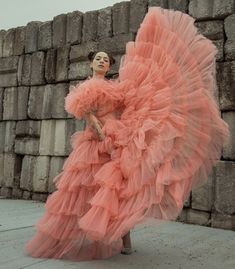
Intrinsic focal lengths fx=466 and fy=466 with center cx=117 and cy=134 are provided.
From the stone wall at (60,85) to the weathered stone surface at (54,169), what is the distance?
0.05ft

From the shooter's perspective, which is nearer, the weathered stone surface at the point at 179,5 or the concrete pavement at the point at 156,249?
the concrete pavement at the point at 156,249

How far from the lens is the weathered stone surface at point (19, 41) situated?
24.4 ft

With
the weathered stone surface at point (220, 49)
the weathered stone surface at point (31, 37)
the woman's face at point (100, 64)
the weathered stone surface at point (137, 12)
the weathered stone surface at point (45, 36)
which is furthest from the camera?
the weathered stone surface at point (31, 37)

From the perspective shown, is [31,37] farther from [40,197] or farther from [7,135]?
[40,197]

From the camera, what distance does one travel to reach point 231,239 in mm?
4473

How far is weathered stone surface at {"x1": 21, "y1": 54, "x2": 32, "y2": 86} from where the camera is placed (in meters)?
7.27

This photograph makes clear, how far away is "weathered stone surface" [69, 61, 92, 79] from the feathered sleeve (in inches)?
116

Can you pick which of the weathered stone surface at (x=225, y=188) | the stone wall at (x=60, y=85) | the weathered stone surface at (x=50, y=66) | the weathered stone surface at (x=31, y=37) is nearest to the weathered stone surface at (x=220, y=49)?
the stone wall at (x=60, y=85)

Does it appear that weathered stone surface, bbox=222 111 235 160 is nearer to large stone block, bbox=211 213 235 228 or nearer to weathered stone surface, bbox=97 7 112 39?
large stone block, bbox=211 213 235 228

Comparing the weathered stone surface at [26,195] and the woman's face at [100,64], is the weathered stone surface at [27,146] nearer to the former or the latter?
the weathered stone surface at [26,195]

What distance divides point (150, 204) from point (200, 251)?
45.2 inches

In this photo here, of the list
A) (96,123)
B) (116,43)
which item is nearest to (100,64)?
(96,123)

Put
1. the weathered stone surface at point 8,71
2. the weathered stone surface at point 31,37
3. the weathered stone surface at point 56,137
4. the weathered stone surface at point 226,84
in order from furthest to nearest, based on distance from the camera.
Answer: the weathered stone surface at point 8,71 → the weathered stone surface at point 31,37 → the weathered stone surface at point 56,137 → the weathered stone surface at point 226,84

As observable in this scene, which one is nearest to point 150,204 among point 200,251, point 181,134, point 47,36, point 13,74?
point 181,134
